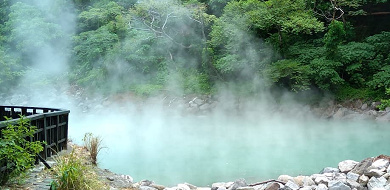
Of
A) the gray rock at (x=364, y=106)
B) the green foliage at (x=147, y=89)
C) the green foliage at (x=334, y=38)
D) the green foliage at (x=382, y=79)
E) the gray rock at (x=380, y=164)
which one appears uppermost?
the green foliage at (x=334, y=38)

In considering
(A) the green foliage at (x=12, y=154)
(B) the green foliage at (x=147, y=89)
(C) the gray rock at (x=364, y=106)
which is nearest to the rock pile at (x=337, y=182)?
(A) the green foliage at (x=12, y=154)

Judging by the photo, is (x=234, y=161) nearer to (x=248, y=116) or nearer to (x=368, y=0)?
(x=248, y=116)

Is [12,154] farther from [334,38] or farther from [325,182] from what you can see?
[334,38]

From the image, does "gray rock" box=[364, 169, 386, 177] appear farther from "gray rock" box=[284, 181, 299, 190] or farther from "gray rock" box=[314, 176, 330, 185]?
"gray rock" box=[284, 181, 299, 190]

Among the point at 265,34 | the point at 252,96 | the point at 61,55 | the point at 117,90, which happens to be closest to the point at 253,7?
the point at 265,34

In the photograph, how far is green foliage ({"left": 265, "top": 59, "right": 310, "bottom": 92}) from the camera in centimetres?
1268

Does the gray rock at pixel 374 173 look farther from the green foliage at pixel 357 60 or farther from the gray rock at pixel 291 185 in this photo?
the green foliage at pixel 357 60

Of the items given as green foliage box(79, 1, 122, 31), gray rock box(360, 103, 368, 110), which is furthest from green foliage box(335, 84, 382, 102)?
green foliage box(79, 1, 122, 31)

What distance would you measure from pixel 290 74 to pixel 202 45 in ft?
14.5

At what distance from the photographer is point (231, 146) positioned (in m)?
9.12

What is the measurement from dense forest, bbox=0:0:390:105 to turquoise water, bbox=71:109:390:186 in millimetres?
1837

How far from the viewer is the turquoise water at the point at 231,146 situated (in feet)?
23.6

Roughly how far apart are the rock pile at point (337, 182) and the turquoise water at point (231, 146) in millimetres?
921

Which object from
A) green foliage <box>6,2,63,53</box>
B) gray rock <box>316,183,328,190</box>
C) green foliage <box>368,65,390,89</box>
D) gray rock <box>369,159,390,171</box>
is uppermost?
green foliage <box>6,2,63,53</box>
